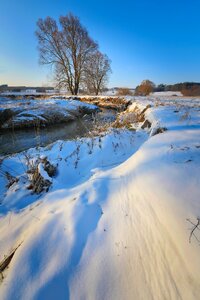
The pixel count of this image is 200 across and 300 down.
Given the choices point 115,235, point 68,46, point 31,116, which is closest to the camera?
point 115,235

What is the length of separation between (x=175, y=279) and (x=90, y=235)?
67 cm

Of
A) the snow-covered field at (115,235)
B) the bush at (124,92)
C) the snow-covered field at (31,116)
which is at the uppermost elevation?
the bush at (124,92)

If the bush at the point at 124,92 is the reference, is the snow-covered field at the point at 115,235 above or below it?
below

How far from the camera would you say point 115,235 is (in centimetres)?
139

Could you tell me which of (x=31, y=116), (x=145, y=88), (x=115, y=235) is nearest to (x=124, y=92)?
(x=145, y=88)

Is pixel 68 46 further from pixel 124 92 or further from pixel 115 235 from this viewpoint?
pixel 115 235

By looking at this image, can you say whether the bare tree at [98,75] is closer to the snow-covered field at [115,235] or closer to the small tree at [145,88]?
the small tree at [145,88]

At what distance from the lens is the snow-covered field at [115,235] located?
104 cm

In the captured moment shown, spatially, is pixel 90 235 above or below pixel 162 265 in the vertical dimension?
below

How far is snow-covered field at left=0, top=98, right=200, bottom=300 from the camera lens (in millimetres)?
1042

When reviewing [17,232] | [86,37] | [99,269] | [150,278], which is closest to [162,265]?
[150,278]

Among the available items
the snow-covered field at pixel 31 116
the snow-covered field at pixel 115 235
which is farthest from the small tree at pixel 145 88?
the snow-covered field at pixel 115 235

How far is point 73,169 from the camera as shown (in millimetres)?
3066

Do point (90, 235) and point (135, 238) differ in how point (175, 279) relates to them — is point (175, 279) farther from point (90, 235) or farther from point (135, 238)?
point (90, 235)
